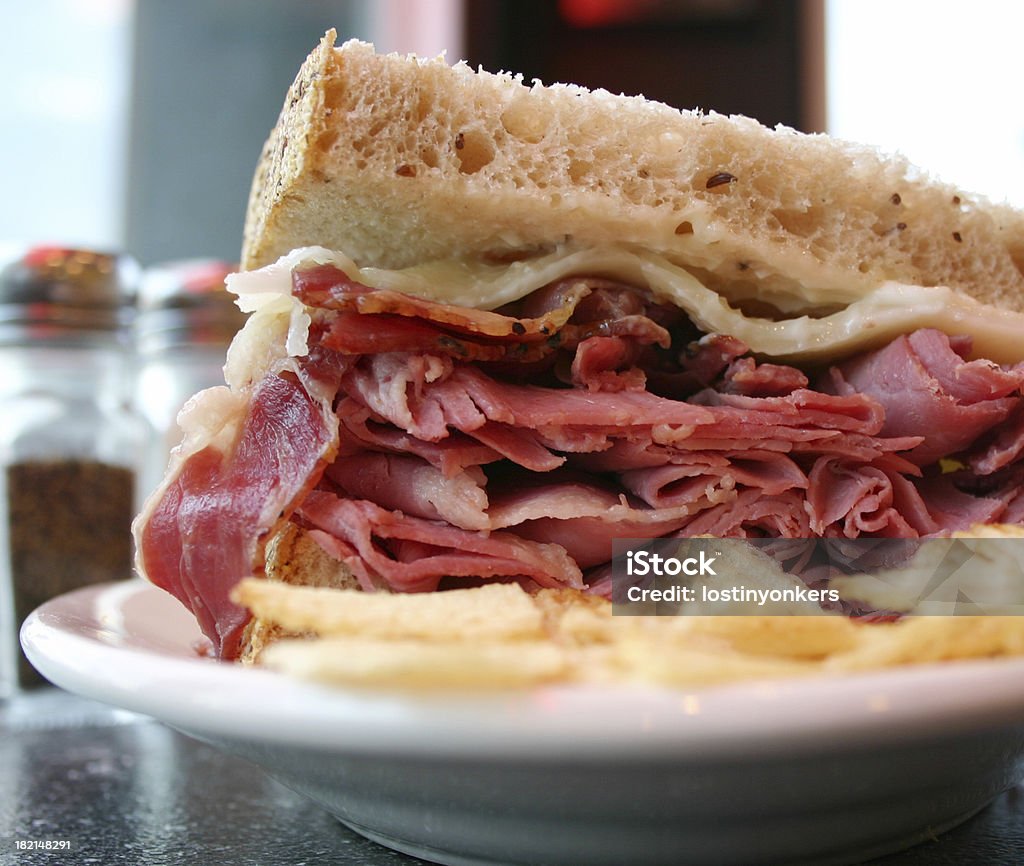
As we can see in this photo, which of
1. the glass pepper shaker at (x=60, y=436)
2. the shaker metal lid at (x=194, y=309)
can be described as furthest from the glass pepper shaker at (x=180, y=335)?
the glass pepper shaker at (x=60, y=436)

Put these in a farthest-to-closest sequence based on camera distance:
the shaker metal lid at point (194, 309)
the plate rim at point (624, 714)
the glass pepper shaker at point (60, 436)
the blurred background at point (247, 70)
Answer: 1. the blurred background at point (247, 70)
2. the shaker metal lid at point (194, 309)
3. the glass pepper shaker at point (60, 436)
4. the plate rim at point (624, 714)

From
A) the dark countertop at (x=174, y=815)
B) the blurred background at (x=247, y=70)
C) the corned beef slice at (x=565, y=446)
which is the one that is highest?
the blurred background at (x=247, y=70)

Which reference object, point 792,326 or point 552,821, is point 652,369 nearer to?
point 792,326

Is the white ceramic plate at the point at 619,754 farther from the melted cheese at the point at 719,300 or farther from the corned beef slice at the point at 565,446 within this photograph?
the melted cheese at the point at 719,300

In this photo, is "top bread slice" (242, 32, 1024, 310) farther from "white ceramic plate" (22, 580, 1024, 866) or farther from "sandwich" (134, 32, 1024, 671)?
"white ceramic plate" (22, 580, 1024, 866)

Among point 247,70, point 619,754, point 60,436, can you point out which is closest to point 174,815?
point 619,754

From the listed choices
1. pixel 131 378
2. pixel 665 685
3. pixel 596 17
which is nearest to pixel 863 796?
pixel 665 685
